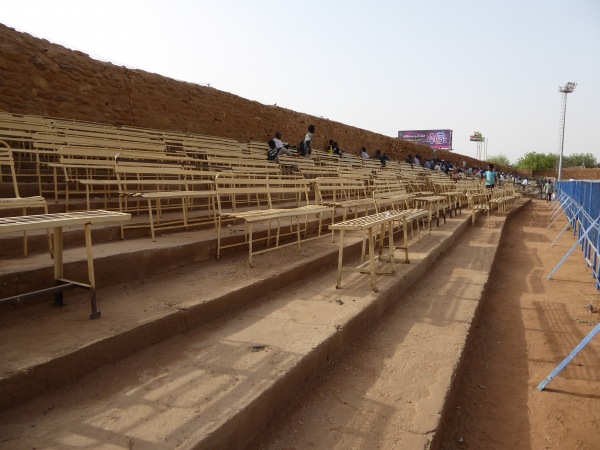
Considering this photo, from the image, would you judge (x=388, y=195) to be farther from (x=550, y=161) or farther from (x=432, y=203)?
(x=550, y=161)

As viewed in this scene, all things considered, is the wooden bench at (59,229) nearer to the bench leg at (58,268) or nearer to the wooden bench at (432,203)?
the bench leg at (58,268)

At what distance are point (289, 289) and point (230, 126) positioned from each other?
8.00 m

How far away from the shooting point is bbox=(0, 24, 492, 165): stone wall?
240 inches

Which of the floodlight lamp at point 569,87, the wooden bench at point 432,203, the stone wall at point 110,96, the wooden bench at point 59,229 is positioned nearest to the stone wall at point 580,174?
the floodlight lamp at point 569,87

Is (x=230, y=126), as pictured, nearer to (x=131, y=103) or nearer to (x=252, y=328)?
(x=131, y=103)

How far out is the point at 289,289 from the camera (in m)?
3.46

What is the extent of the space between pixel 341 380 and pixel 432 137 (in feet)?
179

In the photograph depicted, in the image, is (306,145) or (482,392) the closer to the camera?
(482,392)

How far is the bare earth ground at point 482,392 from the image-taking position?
189cm

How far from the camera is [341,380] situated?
7.56 ft

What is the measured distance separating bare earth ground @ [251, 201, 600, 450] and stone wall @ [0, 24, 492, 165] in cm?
674

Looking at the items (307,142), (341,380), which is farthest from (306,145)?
(341,380)

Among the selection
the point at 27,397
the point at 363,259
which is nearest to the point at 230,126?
the point at 363,259

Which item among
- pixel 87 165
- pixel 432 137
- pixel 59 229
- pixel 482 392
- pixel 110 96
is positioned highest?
pixel 432 137
